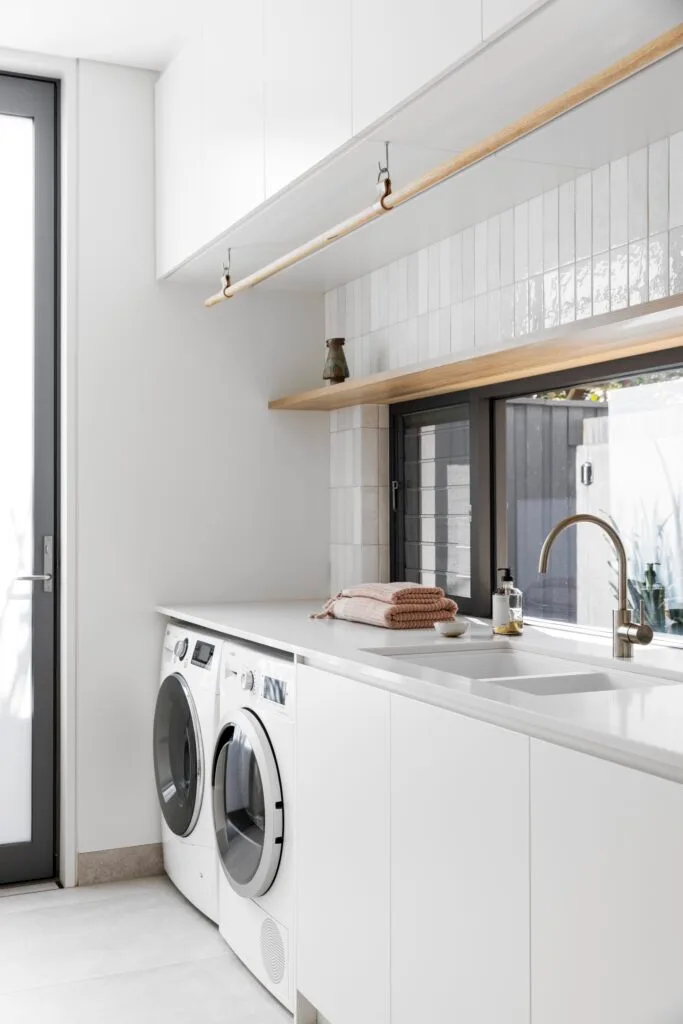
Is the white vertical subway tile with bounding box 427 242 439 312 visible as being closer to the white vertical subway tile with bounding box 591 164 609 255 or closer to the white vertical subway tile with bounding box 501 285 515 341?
the white vertical subway tile with bounding box 501 285 515 341

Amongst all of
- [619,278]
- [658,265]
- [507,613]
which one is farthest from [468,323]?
[507,613]

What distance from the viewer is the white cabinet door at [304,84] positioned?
2.39m

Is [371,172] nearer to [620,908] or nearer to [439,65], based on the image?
[439,65]

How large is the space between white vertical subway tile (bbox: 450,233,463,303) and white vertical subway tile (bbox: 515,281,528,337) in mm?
289

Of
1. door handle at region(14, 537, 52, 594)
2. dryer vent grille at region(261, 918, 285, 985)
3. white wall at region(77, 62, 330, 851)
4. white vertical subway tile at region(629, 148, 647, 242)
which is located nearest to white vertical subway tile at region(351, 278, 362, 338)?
white wall at region(77, 62, 330, 851)

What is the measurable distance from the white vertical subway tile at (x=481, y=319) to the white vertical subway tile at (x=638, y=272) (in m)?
0.62

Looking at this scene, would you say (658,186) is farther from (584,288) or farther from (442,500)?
(442,500)

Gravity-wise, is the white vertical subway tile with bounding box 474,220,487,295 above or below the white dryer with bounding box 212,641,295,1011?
above

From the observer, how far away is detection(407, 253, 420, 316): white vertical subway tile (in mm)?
3411

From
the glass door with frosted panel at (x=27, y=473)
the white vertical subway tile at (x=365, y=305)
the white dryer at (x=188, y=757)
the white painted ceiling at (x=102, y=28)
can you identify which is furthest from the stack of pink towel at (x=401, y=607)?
the white painted ceiling at (x=102, y=28)

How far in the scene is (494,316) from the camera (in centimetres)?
302

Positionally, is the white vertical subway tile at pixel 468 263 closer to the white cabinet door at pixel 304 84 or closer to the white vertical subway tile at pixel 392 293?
the white vertical subway tile at pixel 392 293

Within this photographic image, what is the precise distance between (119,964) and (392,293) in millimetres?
2187

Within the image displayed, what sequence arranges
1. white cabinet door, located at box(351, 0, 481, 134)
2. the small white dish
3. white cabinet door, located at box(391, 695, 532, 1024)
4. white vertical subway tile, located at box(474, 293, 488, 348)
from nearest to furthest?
white cabinet door, located at box(391, 695, 532, 1024)
white cabinet door, located at box(351, 0, 481, 134)
the small white dish
white vertical subway tile, located at box(474, 293, 488, 348)
